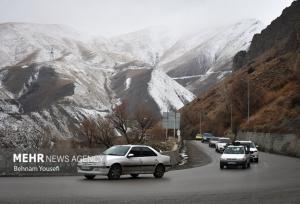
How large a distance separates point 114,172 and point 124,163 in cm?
71

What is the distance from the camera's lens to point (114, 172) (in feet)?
84.7

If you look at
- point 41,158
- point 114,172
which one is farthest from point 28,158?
point 114,172

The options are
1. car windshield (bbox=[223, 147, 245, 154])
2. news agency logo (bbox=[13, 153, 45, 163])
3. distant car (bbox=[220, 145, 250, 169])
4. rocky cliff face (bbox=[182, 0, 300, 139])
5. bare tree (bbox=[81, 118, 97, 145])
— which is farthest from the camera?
rocky cliff face (bbox=[182, 0, 300, 139])

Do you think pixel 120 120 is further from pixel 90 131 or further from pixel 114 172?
pixel 114 172

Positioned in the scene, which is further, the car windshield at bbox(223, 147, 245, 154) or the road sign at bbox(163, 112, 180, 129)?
the road sign at bbox(163, 112, 180, 129)

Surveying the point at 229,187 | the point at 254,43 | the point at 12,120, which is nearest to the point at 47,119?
the point at 12,120

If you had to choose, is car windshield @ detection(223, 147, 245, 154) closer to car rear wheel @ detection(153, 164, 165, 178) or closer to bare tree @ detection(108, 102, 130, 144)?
car rear wheel @ detection(153, 164, 165, 178)

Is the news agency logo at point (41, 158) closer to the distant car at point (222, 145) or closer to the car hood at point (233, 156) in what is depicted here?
the car hood at point (233, 156)

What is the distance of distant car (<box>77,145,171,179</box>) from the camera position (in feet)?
83.8

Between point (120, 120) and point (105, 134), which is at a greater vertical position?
point (120, 120)

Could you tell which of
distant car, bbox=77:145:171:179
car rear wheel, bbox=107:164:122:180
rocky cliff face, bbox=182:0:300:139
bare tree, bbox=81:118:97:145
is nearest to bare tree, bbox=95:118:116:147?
bare tree, bbox=81:118:97:145

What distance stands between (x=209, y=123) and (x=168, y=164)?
10559 centimetres

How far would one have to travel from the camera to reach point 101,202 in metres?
15.8

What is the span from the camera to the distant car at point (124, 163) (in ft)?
83.8
